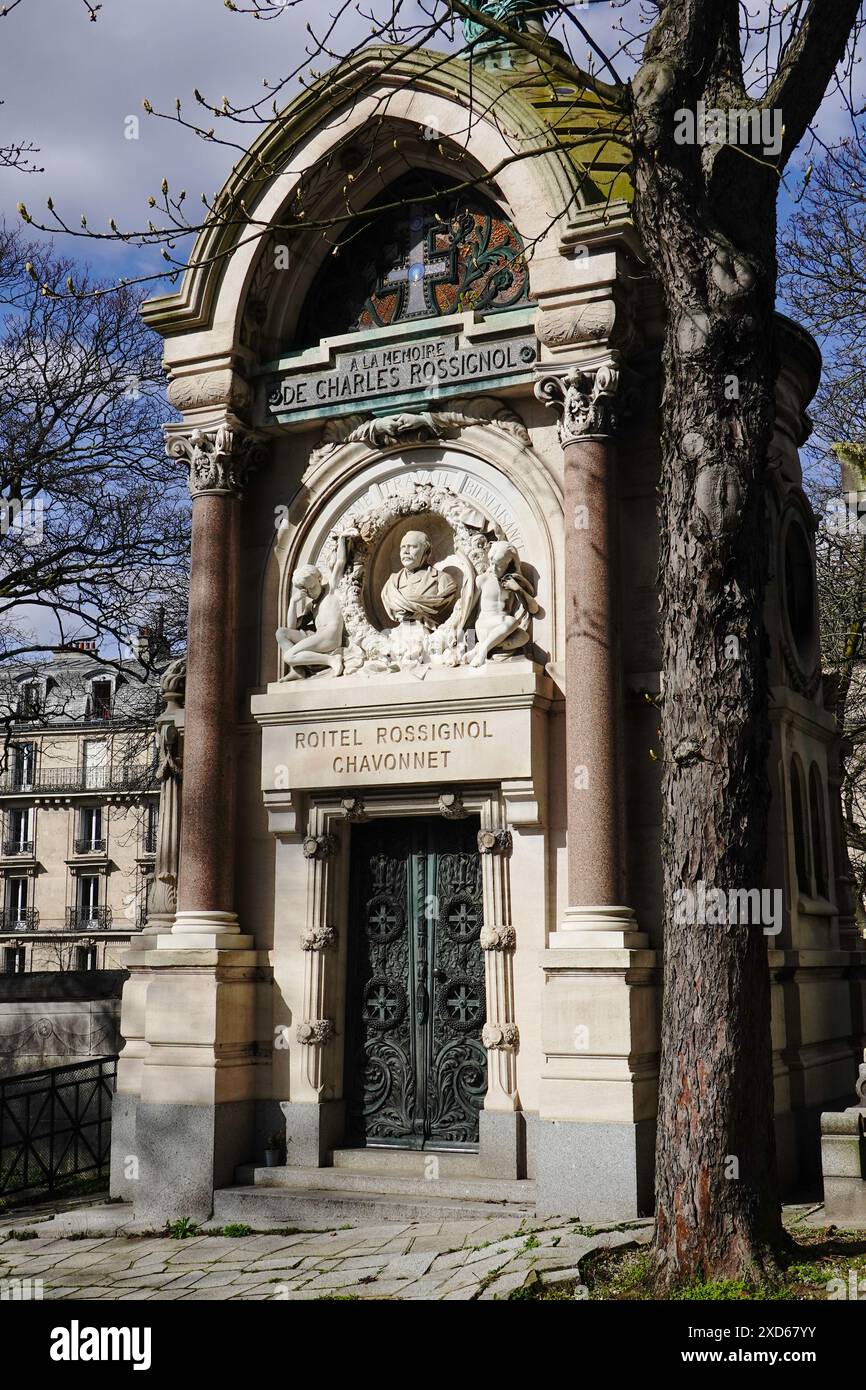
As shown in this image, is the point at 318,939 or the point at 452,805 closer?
the point at 452,805

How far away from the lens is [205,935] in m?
11.8

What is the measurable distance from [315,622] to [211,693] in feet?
3.53

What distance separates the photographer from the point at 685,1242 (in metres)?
7.07

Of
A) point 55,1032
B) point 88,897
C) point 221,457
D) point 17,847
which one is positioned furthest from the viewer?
point 17,847

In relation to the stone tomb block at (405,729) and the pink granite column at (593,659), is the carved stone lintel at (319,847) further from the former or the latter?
the pink granite column at (593,659)

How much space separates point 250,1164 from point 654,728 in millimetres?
4768

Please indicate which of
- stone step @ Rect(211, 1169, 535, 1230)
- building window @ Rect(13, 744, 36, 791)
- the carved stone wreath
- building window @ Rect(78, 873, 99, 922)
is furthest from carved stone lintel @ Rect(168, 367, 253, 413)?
building window @ Rect(13, 744, 36, 791)

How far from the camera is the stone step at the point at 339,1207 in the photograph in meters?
10.1

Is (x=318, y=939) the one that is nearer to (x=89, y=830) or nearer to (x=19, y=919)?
(x=89, y=830)

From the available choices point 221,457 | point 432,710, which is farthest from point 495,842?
point 221,457

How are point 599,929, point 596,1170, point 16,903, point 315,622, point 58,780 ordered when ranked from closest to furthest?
point 596,1170 → point 599,929 → point 315,622 → point 16,903 → point 58,780

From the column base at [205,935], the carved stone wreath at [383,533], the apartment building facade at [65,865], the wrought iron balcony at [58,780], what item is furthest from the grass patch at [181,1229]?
the wrought iron balcony at [58,780]

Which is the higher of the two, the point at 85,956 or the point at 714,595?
the point at 714,595

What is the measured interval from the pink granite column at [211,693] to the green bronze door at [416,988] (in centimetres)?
115
